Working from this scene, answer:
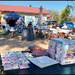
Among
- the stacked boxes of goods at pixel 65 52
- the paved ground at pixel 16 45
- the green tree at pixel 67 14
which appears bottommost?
the paved ground at pixel 16 45

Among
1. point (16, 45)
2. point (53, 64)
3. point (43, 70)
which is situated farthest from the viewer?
point (16, 45)

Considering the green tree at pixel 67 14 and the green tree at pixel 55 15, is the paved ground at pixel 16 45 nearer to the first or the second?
the green tree at pixel 67 14

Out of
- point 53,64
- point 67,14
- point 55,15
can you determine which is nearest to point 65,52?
point 53,64

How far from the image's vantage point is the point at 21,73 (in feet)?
6.13

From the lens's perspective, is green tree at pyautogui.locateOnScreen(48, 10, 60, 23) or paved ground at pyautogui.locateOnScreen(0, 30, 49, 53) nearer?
paved ground at pyautogui.locateOnScreen(0, 30, 49, 53)

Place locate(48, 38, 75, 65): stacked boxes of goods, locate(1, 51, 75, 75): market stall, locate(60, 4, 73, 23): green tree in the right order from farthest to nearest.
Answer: locate(60, 4, 73, 23): green tree
locate(48, 38, 75, 65): stacked boxes of goods
locate(1, 51, 75, 75): market stall

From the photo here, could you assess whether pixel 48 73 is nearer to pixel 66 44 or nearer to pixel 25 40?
pixel 66 44

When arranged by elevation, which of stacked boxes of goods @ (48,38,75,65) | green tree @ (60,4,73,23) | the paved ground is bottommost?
the paved ground

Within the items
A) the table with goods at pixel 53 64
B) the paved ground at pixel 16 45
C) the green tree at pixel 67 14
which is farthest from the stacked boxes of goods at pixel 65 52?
the green tree at pixel 67 14

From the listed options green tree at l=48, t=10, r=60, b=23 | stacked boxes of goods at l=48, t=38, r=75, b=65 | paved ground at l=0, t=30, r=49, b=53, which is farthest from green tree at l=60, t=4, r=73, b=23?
stacked boxes of goods at l=48, t=38, r=75, b=65

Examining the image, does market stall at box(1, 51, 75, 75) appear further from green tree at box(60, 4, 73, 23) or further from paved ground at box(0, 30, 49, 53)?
green tree at box(60, 4, 73, 23)

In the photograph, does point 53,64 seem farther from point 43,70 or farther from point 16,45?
point 16,45

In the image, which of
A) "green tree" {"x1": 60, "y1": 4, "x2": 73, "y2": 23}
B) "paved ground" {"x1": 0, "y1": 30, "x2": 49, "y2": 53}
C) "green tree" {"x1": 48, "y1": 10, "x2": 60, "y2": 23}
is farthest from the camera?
"green tree" {"x1": 48, "y1": 10, "x2": 60, "y2": 23}

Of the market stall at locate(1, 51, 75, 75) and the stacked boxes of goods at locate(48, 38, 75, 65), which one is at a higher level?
the stacked boxes of goods at locate(48, 38, 75, 65)
